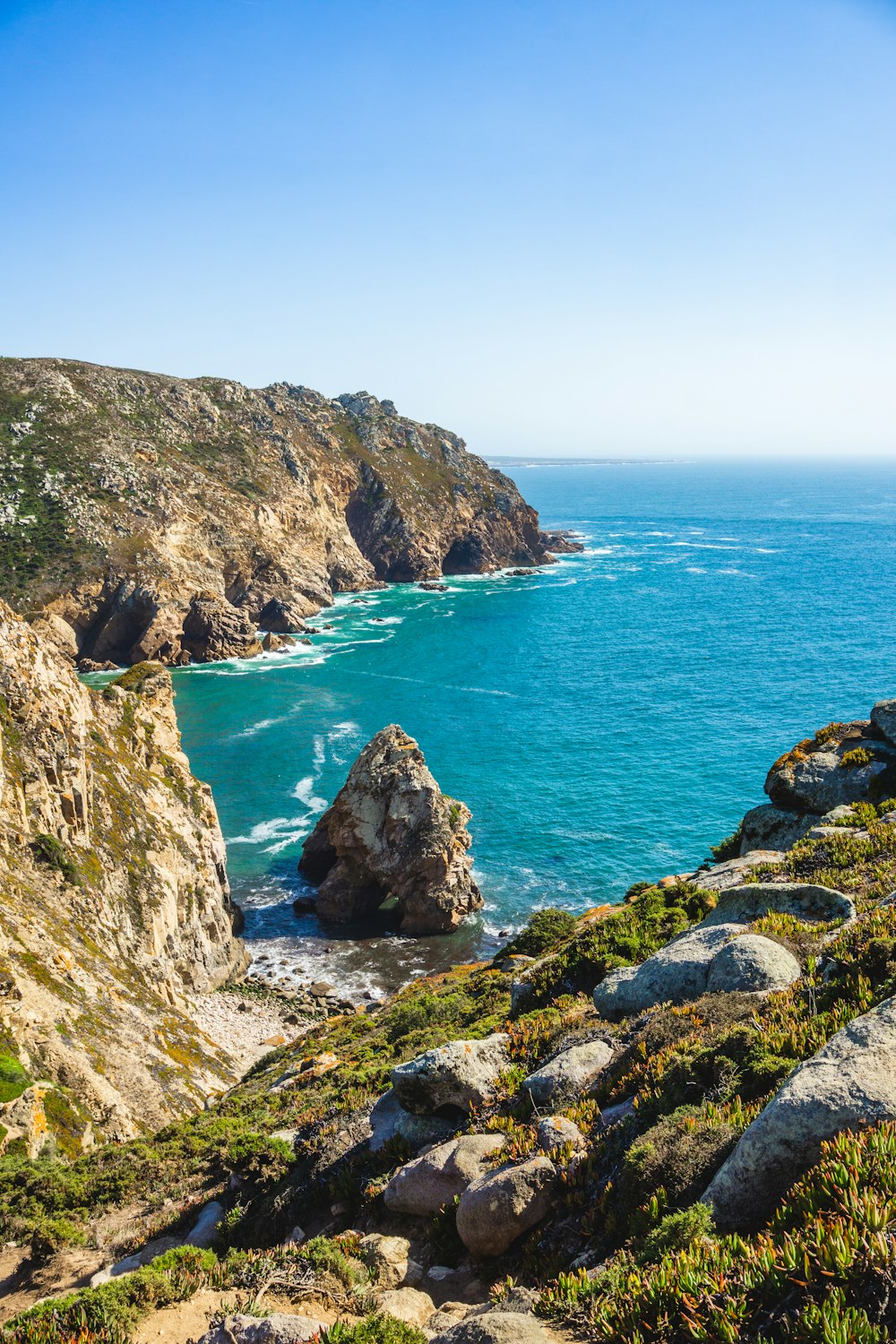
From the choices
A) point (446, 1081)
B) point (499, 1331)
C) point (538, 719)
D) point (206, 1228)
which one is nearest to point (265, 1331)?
point (499, 1331)

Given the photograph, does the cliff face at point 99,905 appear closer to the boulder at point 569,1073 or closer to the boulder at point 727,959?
the boulder at point 569,1073

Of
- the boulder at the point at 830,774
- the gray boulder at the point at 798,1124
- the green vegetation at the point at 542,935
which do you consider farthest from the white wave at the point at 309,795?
the gray boulder at the point at 798,1124

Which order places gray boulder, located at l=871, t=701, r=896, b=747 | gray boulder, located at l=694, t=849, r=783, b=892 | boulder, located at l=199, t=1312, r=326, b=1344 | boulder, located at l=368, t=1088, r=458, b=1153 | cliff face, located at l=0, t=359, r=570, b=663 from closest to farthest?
boulder, located at l=199, t=1312, r=326, b=1344 < boulder, located at l=368, t=1088, r=458, b=1153 < gray boulder, located at l=694, t=849, r=783, b=892 < gray boulder, located at l=871, t=701, r=896, b=747 < cliff face, located at l=0, t=359, r=570, b=663

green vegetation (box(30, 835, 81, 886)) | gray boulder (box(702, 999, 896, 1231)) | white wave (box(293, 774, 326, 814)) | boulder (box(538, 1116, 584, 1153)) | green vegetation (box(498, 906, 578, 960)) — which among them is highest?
gray boulder (box(702, 999, 896, 1231))

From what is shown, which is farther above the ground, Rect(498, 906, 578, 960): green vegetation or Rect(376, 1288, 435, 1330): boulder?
Rect(376, 1288, 435, 1330): boulder

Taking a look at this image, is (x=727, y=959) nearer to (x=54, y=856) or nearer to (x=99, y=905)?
(x=54, y=856)

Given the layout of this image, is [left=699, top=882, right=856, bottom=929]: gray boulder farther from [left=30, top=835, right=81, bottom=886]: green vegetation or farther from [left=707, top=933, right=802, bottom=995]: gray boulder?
[left=30, top=835, right=81, bottom=886]: green vegetation


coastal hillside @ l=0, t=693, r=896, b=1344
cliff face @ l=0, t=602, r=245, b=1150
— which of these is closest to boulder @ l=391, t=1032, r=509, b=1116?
coastal hillside @ l=0, t=693, r=896, b=1344
